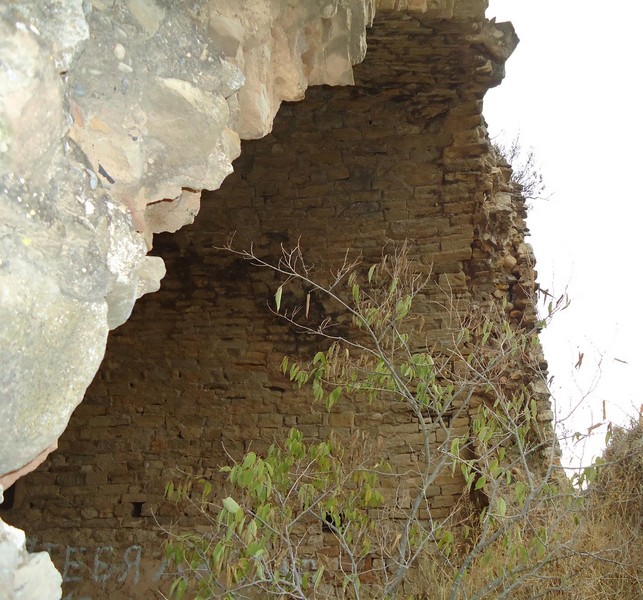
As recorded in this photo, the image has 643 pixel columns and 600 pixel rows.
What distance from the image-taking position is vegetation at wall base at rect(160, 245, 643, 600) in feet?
10.7

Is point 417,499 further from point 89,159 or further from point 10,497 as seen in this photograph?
point 10,497

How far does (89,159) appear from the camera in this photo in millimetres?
1457

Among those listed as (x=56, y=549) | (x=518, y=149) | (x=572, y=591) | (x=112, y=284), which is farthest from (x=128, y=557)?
(x=518, y=149)

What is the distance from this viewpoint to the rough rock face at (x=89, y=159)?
46.5 inches

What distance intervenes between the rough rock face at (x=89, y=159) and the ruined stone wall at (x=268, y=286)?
345 centimetres

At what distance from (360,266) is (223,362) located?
1290mm

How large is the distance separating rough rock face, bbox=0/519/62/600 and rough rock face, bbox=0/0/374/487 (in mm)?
125

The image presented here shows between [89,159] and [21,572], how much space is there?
0.77 meters

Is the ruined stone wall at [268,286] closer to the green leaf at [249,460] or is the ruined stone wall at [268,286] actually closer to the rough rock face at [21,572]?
the green leaf at [249,460]

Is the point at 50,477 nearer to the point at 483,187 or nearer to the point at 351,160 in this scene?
the point at 351,160

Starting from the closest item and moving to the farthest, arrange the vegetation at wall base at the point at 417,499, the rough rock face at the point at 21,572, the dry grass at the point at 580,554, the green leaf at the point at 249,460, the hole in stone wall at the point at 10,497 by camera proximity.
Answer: the rough rock face at the point at 21,572, the green leaf at the point at 249,460, the vegetation at wall base at the point at 417,499, the dry grass at the point at 580,554, the hole in stone wall at the point at 10,497

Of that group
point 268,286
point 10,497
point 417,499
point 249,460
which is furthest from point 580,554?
point 10,497

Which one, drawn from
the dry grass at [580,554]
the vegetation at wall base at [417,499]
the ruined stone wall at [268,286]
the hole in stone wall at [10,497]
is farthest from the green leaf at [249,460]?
the hole in stone wall at [10,497]

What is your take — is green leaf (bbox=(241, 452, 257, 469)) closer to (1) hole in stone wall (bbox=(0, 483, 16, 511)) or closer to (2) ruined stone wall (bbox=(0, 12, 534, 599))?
(2) ruined stone wall (bbox=(0, 12, 534, 599))
